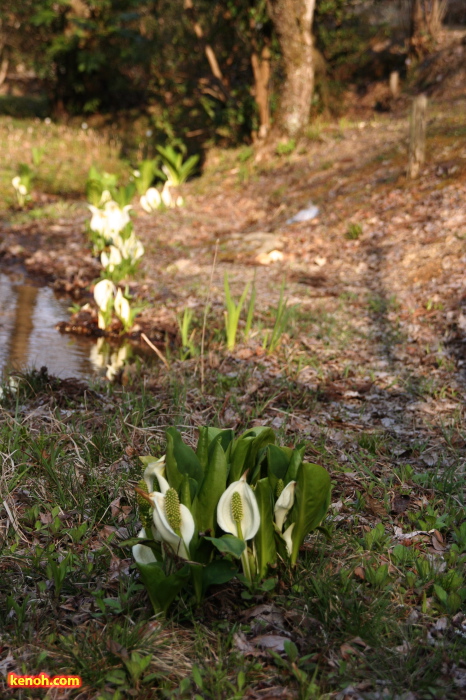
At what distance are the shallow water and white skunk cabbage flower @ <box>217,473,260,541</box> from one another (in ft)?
7.85

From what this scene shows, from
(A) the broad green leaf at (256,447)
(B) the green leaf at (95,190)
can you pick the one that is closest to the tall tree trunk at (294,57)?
(B) the green leaf at (95,190)

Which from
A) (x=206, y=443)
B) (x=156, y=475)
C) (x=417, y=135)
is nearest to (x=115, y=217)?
(x=417, y=135)

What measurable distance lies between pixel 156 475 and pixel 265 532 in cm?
39

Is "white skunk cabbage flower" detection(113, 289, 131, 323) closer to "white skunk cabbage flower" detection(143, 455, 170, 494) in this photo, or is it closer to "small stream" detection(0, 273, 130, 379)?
"small stream" detection(0, 273, 130, 379)

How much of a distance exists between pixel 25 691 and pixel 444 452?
2158mm

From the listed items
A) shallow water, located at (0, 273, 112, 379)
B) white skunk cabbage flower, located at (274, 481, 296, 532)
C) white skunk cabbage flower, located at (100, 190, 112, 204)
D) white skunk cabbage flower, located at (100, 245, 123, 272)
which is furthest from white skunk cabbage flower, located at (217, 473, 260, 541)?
white skunk cabbage flower, located at (100, 190, 112, 204)

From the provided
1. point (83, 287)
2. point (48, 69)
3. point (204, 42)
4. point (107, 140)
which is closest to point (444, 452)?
point (83, 287)

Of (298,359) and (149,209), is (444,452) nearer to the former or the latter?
(298,359)

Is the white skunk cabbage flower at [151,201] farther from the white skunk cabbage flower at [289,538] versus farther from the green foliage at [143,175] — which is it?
the white skunk cabbage flower at [289,538]

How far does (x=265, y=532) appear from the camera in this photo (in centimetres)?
197

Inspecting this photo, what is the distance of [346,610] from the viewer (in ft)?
6.29

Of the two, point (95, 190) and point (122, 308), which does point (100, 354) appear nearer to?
point (122, 308)

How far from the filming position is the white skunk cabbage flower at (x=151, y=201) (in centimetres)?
955

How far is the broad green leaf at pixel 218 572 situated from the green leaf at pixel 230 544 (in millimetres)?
128
